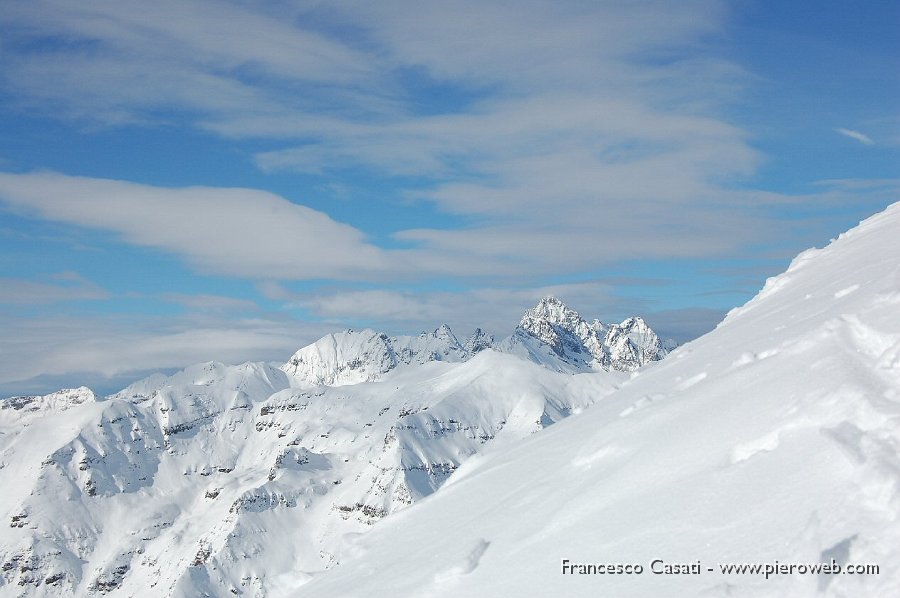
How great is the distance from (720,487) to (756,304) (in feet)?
58.3

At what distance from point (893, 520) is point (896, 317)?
5.95 metres

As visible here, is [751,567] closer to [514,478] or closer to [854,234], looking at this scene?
[514,478]

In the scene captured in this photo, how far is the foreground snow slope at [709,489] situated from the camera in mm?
7516

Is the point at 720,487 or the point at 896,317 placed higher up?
the point at 896,317

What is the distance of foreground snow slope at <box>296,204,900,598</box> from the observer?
7.52 metres

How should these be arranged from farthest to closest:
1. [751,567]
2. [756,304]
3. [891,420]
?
[756,304] → [891,420] → [751,567]

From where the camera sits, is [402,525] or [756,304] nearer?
[402,525]

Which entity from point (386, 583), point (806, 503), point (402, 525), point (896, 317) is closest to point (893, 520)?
point (806, 503)

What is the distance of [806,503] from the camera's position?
786cm

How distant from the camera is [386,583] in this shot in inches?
484

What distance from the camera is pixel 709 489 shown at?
9273 millimetres

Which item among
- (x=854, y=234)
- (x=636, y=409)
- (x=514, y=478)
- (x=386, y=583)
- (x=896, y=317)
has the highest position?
(x=854, y=234)

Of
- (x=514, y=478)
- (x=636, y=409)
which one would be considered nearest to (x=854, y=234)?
(x=636, y=409)

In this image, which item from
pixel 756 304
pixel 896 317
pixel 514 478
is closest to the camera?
pixel 896 317
